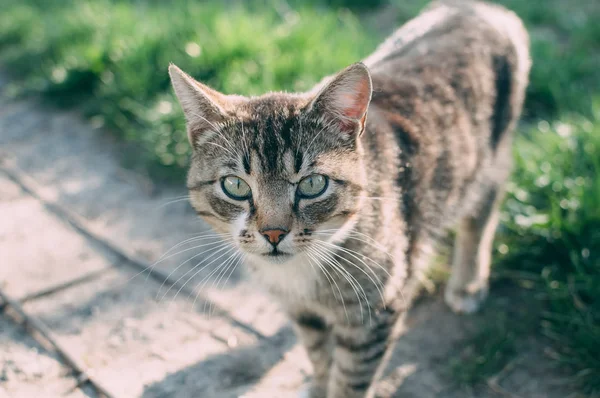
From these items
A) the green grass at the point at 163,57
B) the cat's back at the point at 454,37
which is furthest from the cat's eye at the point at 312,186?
the green grass at the point at 163,57

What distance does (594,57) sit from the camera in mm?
4473

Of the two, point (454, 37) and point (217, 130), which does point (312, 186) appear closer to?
point (217, 130)

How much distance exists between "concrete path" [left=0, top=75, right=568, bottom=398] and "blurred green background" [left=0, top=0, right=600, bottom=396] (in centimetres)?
17

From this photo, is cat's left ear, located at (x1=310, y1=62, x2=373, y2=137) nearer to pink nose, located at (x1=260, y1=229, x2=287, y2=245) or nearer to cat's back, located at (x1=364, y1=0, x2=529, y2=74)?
pink nose, located at (x1=260, y1=229, x2=287, y2=245)

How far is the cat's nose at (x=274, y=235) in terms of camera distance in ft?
5.66

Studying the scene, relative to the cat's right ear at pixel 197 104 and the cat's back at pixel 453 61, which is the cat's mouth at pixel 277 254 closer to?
the cat's right ear at pixel 197 104

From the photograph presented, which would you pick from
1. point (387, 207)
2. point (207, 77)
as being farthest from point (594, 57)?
point (387, 207)

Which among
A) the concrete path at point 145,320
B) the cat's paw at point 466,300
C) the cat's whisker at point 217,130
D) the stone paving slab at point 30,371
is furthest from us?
the cat's paw at point 466,300

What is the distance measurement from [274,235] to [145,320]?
1084 millimetres

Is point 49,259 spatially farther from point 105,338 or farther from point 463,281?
point 463,281

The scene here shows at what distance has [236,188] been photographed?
1.82 m

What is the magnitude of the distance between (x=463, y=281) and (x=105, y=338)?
160cm

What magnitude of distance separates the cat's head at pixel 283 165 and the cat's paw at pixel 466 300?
0.99 meters

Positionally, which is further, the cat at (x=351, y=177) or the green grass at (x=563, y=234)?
the green grass at (x=563, y=234)
